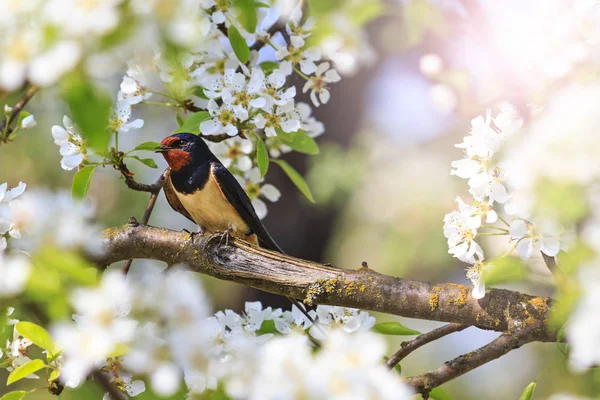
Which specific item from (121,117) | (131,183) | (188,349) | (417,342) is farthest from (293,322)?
(188,349)

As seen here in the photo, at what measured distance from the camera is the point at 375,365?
2.67 feet

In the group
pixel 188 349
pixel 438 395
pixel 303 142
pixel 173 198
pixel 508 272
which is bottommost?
pixel 173 198

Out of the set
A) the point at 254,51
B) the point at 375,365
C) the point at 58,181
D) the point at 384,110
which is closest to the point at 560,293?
the point at 375,365

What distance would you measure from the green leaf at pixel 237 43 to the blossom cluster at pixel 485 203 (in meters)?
0.69

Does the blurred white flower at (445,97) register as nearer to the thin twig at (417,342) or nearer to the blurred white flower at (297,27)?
the blurred white flower at (297,27)

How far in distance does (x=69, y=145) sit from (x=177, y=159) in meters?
0.82

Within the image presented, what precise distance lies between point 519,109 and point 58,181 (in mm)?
5116

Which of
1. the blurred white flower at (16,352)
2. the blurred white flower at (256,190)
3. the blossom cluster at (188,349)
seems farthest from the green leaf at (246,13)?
the blurred white flower at (256,190)

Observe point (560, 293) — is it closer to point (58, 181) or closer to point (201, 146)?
point (201, 146)

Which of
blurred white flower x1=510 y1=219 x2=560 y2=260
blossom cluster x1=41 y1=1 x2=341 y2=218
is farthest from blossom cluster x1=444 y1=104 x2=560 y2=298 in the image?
blossom cluster x1=41 y1=1 x2=341 y2=218

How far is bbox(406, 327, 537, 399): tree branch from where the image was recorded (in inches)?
59.6

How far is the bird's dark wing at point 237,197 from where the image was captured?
250 centimetres

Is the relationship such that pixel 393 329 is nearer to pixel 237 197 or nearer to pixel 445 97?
pixel 445 97

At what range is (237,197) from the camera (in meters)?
2.53
